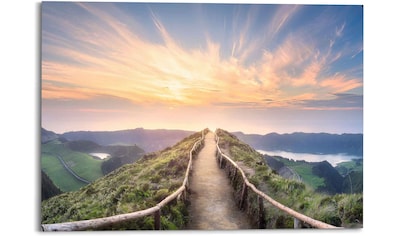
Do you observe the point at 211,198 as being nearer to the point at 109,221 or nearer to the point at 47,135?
the point at 109,221

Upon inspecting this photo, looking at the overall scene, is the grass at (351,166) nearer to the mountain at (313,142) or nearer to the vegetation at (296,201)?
the mountain at (313,142)

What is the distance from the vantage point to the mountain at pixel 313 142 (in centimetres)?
617

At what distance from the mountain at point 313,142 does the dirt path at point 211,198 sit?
37.3 inches

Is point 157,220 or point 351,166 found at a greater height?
point 351,166

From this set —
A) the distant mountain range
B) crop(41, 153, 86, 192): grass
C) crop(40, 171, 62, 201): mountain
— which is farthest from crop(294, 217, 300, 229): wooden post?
crop(40, 171, 62, 201): mountain

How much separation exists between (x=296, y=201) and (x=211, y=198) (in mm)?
1366

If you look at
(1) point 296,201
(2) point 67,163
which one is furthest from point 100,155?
(1) point 296,201

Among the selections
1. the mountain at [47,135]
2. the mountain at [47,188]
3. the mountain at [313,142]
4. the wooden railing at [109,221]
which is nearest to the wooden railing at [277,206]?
the mountain at [313,142]

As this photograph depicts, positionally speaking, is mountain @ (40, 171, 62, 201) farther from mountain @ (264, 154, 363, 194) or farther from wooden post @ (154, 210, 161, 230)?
mountain @ (264, 154, 363, 194)

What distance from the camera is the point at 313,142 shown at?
6.23 m

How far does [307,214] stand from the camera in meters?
5.56
